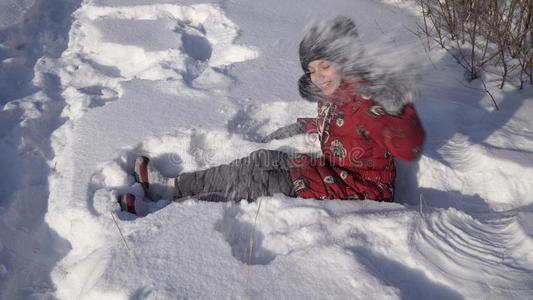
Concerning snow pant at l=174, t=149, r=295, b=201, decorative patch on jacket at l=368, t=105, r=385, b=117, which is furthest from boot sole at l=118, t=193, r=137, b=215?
decorative patch on jacket at l=368, t=105, r=385, b=117

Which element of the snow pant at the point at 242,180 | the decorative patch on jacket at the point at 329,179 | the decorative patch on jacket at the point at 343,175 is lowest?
the snow pant at the point at 242,180

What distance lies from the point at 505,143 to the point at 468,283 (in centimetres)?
110

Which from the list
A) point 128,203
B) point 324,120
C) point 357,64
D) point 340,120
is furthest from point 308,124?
point 128,203

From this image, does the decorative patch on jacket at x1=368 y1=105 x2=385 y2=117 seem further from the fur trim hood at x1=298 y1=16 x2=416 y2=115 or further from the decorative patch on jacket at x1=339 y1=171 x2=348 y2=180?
the decorative patch on jacket at x1=339 y1=171 x2=348 y2=180

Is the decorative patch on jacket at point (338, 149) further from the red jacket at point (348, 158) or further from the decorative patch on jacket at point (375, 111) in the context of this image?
the decorative patch on jacket at point (375, 111)

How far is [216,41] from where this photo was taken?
11.7ft

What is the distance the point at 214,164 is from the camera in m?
2.39

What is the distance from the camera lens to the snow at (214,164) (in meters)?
1.58

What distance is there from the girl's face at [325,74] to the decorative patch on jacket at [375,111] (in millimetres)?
199

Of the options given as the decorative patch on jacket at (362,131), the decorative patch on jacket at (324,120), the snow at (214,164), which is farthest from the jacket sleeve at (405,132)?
the decorative patch on jacket at (324,120)

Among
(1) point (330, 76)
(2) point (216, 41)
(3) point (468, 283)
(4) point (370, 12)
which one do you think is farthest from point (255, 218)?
(4) point (370, 12)

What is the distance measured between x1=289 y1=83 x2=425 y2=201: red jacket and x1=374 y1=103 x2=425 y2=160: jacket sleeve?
5 cm

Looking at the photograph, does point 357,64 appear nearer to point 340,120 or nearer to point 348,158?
point 340,120

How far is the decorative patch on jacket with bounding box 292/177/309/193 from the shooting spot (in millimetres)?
2047
